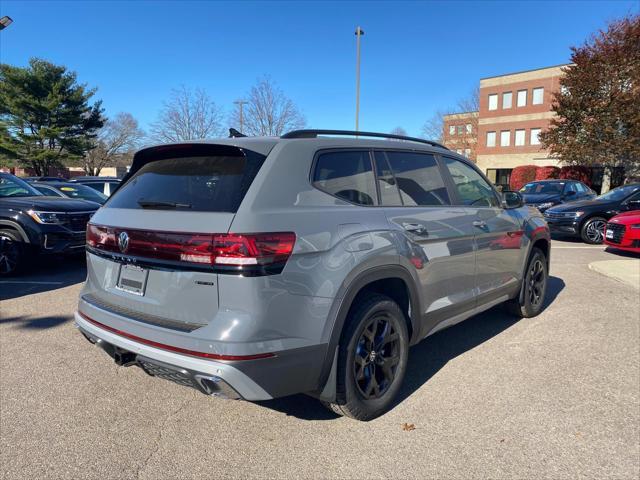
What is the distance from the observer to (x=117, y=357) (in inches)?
104

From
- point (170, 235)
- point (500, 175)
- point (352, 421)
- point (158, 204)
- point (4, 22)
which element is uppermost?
point (4, 22)

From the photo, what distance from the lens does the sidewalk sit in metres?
6.85

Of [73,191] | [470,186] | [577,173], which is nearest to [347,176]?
[470,186]

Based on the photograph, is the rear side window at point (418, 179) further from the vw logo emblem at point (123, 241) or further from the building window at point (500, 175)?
A: the building window at point (500, 175)

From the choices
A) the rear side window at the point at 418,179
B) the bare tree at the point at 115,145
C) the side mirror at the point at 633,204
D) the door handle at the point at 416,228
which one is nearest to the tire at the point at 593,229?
the side mirror at the point at 633,204

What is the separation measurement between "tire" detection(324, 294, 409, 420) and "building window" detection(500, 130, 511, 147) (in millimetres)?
44851

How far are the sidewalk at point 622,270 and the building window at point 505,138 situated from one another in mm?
38016

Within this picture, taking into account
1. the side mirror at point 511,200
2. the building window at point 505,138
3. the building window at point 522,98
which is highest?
the building window at point 522,98

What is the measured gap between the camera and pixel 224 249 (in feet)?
7.35

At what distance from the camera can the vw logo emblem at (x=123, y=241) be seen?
2652 millimetres

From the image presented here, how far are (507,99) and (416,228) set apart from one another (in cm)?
4540

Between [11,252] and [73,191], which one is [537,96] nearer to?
[73,191]

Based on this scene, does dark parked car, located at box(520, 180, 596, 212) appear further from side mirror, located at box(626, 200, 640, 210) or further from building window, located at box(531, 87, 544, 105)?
building window, located at box(531, 87, 544, 105)

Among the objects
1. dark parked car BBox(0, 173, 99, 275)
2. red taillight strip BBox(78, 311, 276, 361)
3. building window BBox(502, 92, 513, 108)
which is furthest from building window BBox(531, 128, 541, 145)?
red taillight strip BBox(78, 311, 276, 361)
